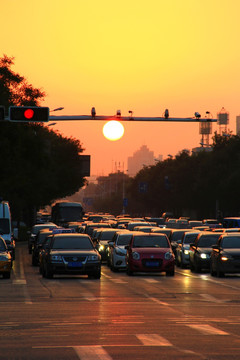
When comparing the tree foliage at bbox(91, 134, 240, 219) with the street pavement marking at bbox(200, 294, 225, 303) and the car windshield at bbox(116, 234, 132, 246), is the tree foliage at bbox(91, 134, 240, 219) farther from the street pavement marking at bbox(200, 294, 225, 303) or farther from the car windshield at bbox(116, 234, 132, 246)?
the street pavement marking at bbox(200, 294, 225, 303)

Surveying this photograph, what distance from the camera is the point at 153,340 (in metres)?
13.9

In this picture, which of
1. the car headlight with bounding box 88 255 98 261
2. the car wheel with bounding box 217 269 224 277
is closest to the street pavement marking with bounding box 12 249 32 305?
the car headlight with bounding box 88 255 98 261

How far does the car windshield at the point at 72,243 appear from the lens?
35.3 meters

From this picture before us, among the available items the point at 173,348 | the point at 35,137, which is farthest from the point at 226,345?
the point at 35,137

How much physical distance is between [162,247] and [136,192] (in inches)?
5859

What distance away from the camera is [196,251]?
4016cm

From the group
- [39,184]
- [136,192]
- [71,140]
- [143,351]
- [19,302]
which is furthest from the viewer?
[136,192]

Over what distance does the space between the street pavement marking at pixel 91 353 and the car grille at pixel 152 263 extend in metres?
23.5

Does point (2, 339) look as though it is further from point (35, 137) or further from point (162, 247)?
point (35, 137)

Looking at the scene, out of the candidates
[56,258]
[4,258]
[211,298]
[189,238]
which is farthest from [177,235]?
[211,298]

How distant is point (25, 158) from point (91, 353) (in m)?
62.3

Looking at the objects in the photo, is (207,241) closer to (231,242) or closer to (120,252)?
(120,252)

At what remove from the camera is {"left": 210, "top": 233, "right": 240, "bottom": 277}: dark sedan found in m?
35.4

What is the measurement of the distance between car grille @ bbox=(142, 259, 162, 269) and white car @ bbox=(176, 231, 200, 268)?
7894mm
